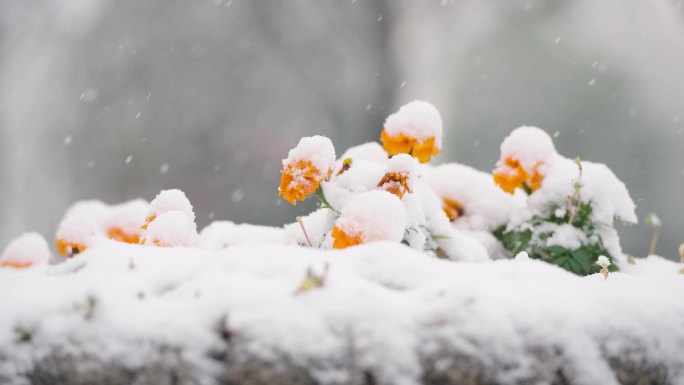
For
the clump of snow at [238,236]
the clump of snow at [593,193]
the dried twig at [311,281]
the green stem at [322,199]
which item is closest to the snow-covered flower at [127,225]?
the clump of snow at [238,236]

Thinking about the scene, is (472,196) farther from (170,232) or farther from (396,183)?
(170,232)

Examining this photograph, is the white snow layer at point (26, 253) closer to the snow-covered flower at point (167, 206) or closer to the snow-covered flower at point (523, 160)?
the snow-covered flower at point (167, 206)

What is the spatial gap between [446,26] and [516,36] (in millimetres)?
850

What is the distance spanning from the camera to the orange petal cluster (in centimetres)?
132

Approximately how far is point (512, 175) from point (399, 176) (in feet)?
1.51

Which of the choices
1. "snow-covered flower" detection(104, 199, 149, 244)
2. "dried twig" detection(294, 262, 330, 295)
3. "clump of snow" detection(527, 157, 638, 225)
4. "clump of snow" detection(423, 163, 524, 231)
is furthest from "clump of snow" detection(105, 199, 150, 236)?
"clump of snow" detection(527, 157, 638, 225)

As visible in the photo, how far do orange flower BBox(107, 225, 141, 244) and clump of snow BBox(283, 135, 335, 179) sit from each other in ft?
2.24

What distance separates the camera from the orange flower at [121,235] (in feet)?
5.18

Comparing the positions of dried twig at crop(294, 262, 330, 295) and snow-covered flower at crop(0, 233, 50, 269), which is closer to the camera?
dried twig at crop(294, 262, 330, 295)

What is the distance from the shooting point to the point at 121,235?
62.4 inches

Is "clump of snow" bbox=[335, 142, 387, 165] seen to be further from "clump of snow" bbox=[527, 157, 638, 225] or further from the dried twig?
the dried twig

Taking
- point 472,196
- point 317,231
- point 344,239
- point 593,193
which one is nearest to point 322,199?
point 317,231

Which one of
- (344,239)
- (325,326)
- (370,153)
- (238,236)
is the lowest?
(325,326)

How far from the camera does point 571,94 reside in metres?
5.59
